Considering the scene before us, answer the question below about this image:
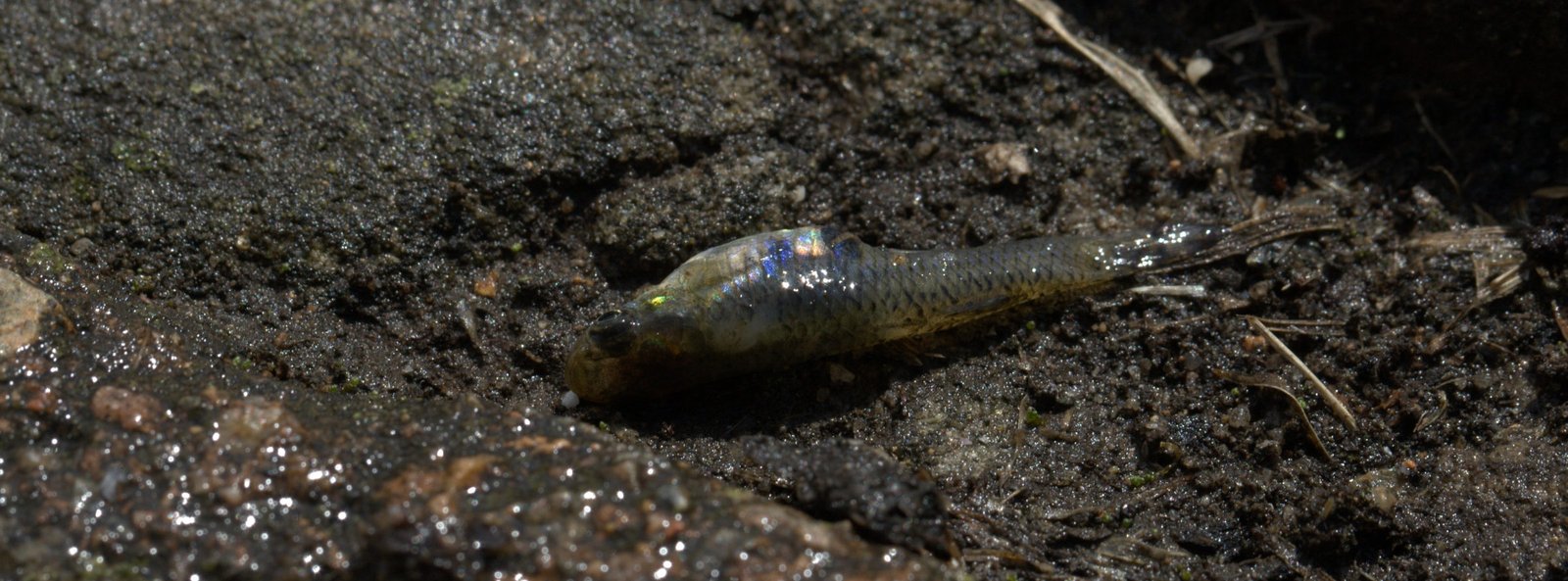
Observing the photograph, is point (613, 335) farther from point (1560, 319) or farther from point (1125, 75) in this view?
point (1560, 319)

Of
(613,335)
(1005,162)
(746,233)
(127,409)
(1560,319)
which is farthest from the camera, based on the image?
(1005,162)

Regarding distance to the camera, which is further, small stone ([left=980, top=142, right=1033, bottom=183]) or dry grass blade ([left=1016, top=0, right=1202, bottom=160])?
dry grass blade ([left=1016, top=0, right=1202, bottom=160])

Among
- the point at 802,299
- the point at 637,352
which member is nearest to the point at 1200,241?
the point at 802,299

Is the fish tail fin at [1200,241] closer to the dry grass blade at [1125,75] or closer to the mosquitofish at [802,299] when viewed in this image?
the mosquitofish at [802,299]

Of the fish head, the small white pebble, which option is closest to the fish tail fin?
the small white pebble

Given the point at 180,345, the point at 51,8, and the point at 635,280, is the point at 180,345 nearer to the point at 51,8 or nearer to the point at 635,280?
the point at 635,280

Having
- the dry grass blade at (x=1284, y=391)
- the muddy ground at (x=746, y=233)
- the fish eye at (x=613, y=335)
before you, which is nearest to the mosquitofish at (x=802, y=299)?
the fish eye at (x=613, y=335)

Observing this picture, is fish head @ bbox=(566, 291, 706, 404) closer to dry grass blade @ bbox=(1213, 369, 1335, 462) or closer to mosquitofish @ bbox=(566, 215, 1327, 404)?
mosquitofish @ bbox=(566, 215, 1327, 404)
